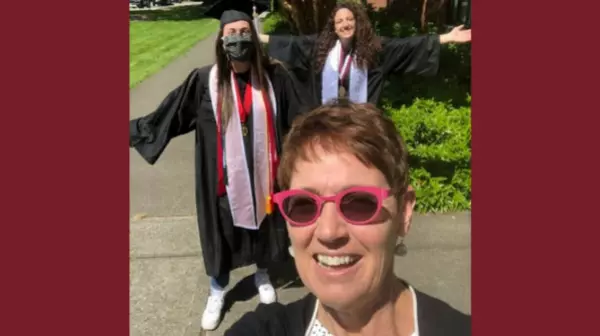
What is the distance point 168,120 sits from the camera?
10.8 ft

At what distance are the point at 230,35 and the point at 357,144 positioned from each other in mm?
1725

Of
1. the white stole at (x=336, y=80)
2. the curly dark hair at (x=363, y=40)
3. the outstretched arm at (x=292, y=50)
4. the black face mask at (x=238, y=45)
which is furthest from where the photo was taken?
the outstretched arm at (x=292, y=50)

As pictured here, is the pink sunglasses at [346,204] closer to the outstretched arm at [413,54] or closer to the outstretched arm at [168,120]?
the outstretched arm at [168,120]

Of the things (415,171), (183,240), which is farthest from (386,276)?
(415,171)

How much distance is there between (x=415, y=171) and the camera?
552 cm

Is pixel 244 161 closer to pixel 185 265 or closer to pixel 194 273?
pixel 194 273

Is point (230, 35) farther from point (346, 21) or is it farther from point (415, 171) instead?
point (415, 171)

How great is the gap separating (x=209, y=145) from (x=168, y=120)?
27cm

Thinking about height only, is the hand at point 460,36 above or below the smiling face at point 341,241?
above

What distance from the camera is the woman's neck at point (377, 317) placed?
159cm

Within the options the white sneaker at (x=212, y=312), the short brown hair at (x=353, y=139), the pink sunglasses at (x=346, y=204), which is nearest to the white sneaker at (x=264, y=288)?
the white sneaker at (x=212, y=312)

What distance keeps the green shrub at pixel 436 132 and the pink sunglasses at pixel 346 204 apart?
3.98 metres

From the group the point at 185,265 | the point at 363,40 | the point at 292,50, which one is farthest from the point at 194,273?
the point at 363,40

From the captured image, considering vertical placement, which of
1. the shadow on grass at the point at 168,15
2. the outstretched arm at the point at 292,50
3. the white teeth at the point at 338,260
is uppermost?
the shadow on grass at the point at 168,15
